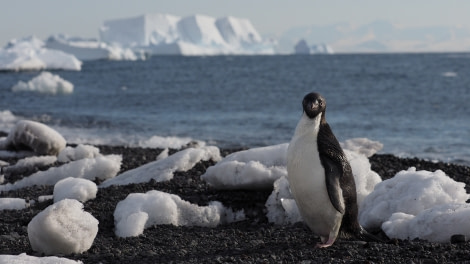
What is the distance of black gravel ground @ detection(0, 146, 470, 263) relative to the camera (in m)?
4.35

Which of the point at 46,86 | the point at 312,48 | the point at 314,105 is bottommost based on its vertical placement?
the point at 312,48

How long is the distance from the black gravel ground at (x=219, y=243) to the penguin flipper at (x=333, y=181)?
0.95 feet

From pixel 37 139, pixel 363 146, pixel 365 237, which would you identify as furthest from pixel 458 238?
pixel 37 139

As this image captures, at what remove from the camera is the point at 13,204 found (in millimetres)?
6391

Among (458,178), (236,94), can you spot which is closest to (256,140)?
(458,178)

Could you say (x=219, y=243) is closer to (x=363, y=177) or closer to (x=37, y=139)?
(x=363, y=177)

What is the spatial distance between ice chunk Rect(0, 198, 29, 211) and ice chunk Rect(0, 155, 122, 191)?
1.26 m

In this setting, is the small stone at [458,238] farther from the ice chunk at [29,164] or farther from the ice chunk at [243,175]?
the ice chunk at [29,164]

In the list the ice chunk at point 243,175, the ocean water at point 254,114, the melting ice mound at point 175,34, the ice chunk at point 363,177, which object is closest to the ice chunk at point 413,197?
the ice chunk at point 363,177

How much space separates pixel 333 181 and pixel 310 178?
0.16 meters

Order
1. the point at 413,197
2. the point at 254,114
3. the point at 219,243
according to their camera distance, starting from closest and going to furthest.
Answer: the point at 219,243
the point at 413,197
the point at 254,114

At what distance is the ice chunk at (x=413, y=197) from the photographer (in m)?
5.46

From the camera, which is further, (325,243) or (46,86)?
(46,86)

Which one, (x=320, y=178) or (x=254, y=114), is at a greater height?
(x=320, y=178)
